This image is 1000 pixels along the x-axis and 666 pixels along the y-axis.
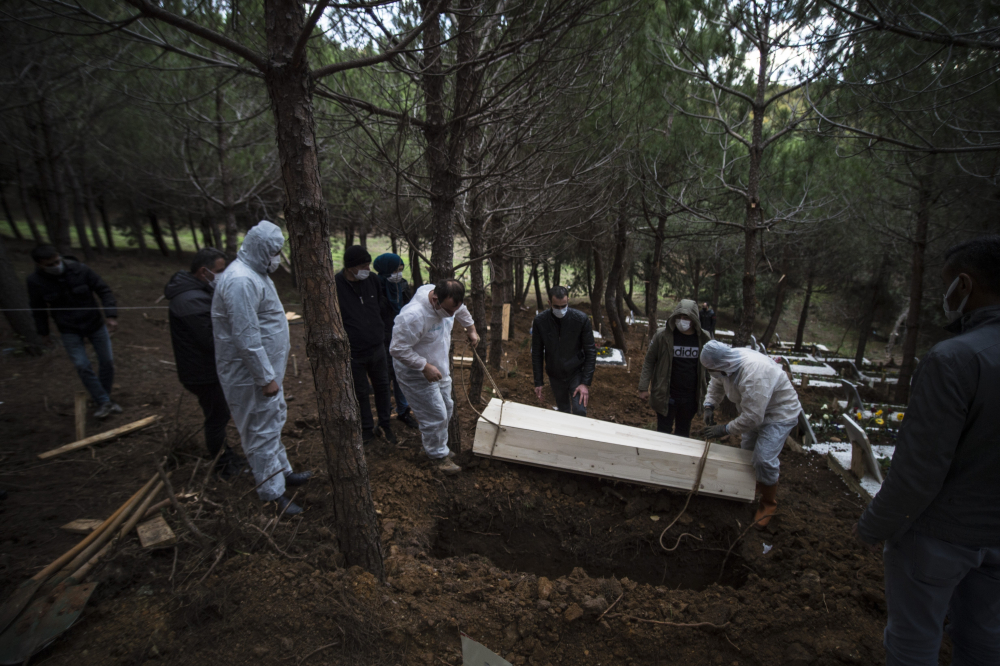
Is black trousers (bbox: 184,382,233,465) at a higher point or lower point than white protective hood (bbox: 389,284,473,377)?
lower

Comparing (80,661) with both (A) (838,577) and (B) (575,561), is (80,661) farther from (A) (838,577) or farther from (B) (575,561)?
(A) (838,577)

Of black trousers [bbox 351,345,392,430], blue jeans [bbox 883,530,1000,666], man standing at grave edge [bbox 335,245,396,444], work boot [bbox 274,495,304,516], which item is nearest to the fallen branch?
blue jeans [bbox 883,530,1000,666]

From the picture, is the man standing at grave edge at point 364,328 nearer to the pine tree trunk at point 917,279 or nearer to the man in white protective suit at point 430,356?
the man in white protective suit at point 430,356

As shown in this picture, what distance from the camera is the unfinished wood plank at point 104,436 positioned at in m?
3.80

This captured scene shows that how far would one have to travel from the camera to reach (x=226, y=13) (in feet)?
9.76

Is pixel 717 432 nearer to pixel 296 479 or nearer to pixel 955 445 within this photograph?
pixel 955 445

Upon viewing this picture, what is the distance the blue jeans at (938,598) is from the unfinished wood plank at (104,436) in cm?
531

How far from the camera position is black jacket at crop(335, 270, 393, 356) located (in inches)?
158

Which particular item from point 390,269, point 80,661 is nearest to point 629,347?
point 390,269

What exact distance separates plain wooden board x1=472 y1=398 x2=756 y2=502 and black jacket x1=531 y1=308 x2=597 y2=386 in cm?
97

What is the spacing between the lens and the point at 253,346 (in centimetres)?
291

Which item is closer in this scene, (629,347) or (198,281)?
(198,281)

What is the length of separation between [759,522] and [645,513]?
2.69 feet

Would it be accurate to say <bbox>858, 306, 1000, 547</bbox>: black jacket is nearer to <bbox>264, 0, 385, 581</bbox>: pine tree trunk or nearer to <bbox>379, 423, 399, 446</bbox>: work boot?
<bbox>264, 0, 385, 581</bbox>: pine tree trunk
